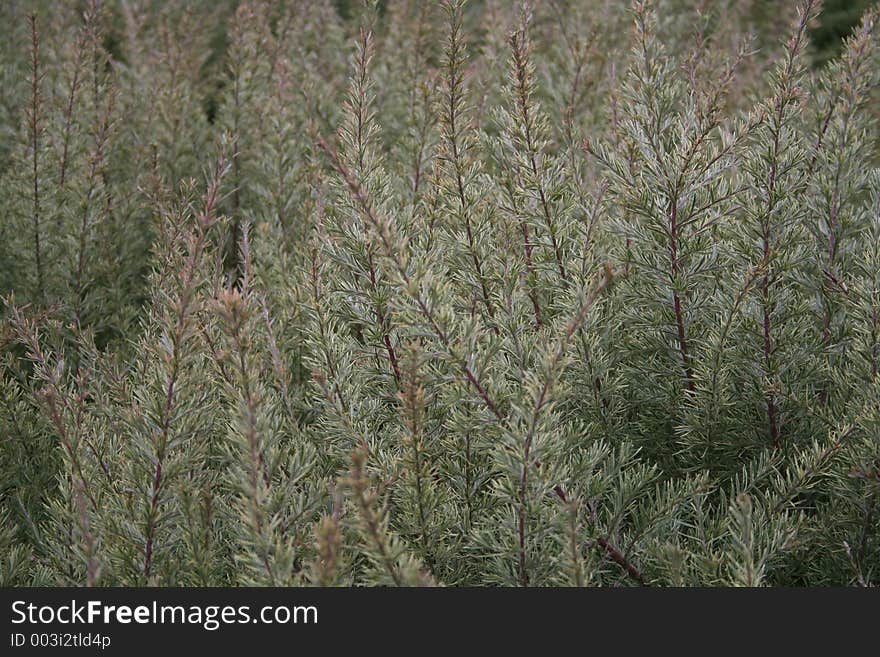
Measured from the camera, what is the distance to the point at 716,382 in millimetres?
1733

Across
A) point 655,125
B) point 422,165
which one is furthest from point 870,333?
point 422,165

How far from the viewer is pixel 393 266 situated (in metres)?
1.49

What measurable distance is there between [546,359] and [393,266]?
313 millimetres

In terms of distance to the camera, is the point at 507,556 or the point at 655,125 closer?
the point at 507,556

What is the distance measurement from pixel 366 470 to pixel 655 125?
1.03 metres

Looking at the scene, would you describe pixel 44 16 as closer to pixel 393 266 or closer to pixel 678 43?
pixel 678 43

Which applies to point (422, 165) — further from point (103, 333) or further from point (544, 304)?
point (103, 333)

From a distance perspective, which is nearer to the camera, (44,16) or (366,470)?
(366,470)

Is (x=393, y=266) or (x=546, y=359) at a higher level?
Answer: (x=393, y=266)

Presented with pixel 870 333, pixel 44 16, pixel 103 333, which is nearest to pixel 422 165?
pixel 103 333

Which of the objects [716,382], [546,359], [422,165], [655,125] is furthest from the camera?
[422,165]

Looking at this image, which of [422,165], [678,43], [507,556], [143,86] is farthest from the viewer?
[678,43]

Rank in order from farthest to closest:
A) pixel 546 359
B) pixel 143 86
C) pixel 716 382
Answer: pixel 143 86
pixel 716 382
pixel 546 359

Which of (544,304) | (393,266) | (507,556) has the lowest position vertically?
(507,556)
